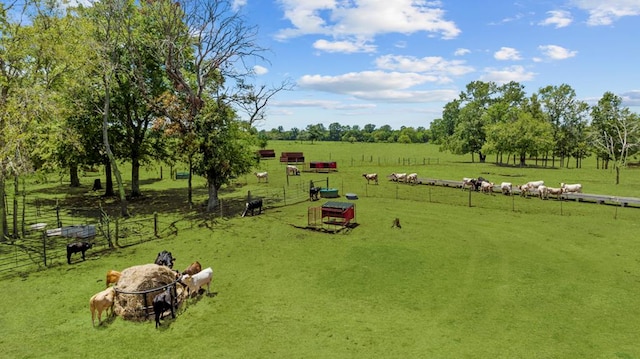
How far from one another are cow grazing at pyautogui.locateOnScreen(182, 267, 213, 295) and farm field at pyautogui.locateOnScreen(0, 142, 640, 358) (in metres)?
0.56

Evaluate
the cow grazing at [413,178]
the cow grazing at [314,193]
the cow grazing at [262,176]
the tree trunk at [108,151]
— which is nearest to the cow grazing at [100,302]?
the tree trunk at [108,151]

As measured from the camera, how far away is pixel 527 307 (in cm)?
1256

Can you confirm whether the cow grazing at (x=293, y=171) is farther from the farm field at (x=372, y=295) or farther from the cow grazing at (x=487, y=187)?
the farm field at (x=372, y=295)

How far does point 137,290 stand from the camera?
40.2 feet

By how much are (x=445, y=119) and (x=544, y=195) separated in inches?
2857

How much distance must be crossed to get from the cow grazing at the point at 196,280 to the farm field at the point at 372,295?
559mm

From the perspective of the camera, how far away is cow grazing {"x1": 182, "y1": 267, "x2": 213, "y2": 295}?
13273mm

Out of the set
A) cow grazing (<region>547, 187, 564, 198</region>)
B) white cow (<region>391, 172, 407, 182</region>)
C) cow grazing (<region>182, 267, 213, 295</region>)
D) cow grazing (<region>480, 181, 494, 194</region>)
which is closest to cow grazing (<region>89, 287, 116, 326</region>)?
cow grazing (<region>182, 267, 213, 295</region>)

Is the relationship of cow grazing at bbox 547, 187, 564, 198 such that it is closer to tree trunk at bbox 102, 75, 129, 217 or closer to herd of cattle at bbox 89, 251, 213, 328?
herd of cattle at bbox 89, 251, 213, 328

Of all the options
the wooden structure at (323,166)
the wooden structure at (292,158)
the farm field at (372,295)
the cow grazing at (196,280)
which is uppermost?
the wooden structure at (292,158)

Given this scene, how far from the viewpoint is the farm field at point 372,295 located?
10.5m

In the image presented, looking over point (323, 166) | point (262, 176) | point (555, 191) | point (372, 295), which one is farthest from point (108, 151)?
point (555, 191)

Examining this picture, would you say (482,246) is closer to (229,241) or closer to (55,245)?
(229,241)

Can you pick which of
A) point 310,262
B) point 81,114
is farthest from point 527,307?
point 81,114
